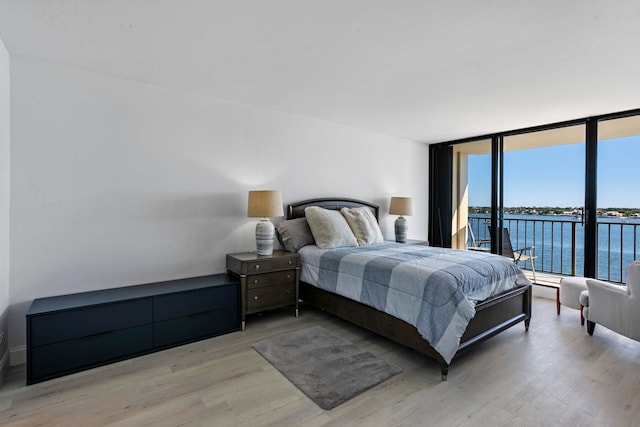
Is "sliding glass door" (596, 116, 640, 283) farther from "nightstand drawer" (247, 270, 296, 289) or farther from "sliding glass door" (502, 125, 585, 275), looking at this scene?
"nightstand drawer" (247, 270, 296, 289)

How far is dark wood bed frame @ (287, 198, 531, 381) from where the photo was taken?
237 cm

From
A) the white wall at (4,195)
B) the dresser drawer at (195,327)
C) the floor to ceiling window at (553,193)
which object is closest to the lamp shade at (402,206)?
the floor to ceiling window at (553,193)

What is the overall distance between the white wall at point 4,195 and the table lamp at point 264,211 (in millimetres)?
1858

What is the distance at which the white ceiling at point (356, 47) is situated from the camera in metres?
1.84

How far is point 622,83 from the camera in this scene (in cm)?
286

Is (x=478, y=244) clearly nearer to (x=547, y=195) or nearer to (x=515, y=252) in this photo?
(x=515, y=252)

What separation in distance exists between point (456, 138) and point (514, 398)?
14.2 ft

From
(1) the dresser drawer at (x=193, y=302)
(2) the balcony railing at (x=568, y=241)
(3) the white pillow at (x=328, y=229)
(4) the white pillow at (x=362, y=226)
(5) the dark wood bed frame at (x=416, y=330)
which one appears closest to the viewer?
(5) the dark wood bed frame at (x=416, y=330)

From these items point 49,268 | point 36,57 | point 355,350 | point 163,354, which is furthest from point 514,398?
point 36,57

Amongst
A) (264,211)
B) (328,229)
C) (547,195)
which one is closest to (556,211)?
(547,195)

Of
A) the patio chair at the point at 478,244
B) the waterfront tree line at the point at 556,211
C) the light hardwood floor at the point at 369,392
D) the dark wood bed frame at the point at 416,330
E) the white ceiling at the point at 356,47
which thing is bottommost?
the light hardwood floor at the point at 369,392

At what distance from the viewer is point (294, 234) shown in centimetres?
369

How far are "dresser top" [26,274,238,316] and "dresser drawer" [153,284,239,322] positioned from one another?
46 millimetres

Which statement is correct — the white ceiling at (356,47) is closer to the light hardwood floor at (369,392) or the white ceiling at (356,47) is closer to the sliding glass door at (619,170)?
the sliding glass door at (619,170)
